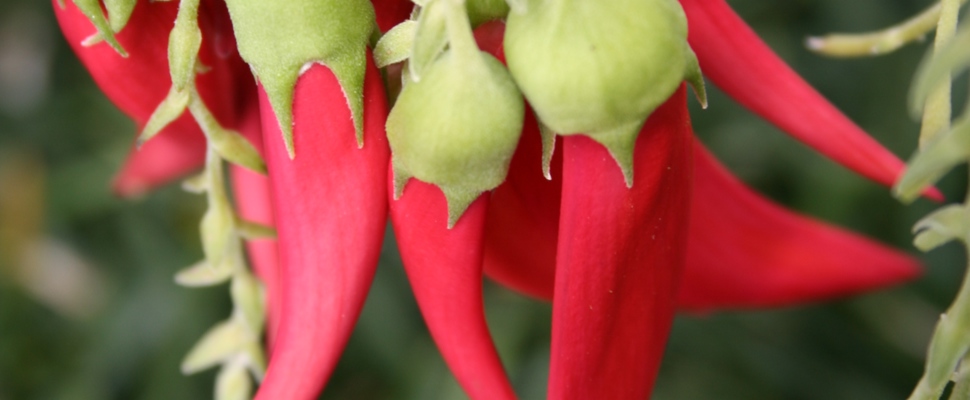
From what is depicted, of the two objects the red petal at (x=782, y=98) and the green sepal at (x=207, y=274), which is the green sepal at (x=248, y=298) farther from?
the red petal at (x=782, y=98)

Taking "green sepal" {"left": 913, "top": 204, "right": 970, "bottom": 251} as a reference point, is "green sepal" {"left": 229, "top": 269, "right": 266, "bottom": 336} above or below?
below

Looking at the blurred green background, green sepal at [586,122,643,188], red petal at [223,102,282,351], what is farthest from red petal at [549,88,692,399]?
the blurred green background

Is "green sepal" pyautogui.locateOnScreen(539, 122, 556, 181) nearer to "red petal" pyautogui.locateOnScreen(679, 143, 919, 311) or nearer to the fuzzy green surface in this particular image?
the fuzzy green surface

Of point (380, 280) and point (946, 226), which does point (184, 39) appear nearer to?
point (946, 226)

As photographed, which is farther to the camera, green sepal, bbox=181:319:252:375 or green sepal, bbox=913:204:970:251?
green sepal, bbox=181:319:252:375

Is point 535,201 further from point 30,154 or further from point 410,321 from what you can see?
point 30,154

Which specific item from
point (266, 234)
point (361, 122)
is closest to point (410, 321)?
point (266, 234)
